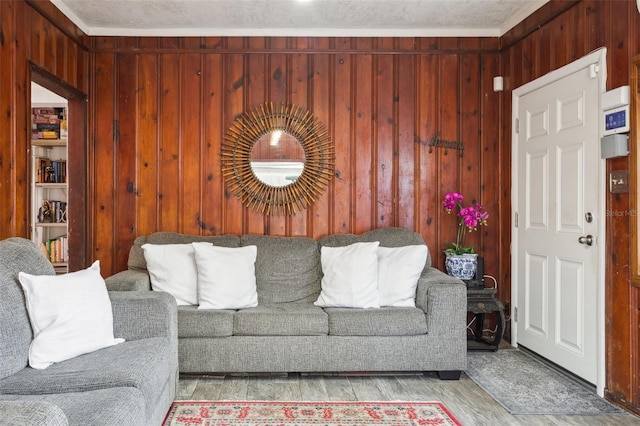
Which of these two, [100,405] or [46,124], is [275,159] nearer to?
[46,124]

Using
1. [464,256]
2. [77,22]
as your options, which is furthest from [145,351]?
[77,22]

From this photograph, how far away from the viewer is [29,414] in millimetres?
1260

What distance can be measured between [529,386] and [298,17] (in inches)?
122

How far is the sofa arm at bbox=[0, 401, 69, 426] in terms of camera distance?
1229 millimetres

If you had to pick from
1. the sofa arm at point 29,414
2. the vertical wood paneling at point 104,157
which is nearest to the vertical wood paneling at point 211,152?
the vertical wood paneling at point 104,157

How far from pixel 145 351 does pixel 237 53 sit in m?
2.75

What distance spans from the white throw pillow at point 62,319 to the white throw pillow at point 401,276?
1.84 metres

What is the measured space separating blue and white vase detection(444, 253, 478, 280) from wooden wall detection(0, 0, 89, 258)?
3.03m

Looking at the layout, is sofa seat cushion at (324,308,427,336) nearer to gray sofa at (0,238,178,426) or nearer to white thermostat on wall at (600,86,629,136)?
gray sofa at (0,238,178,426)

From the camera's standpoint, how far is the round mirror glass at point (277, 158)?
13.7ft

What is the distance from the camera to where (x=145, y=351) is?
2.29m

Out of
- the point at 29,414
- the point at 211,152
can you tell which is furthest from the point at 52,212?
the point at 29,414

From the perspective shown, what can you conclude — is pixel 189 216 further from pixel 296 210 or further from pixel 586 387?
pixel 586 387

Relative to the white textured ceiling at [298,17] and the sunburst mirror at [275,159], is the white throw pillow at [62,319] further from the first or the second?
the white textured ceiling at [298,17]
